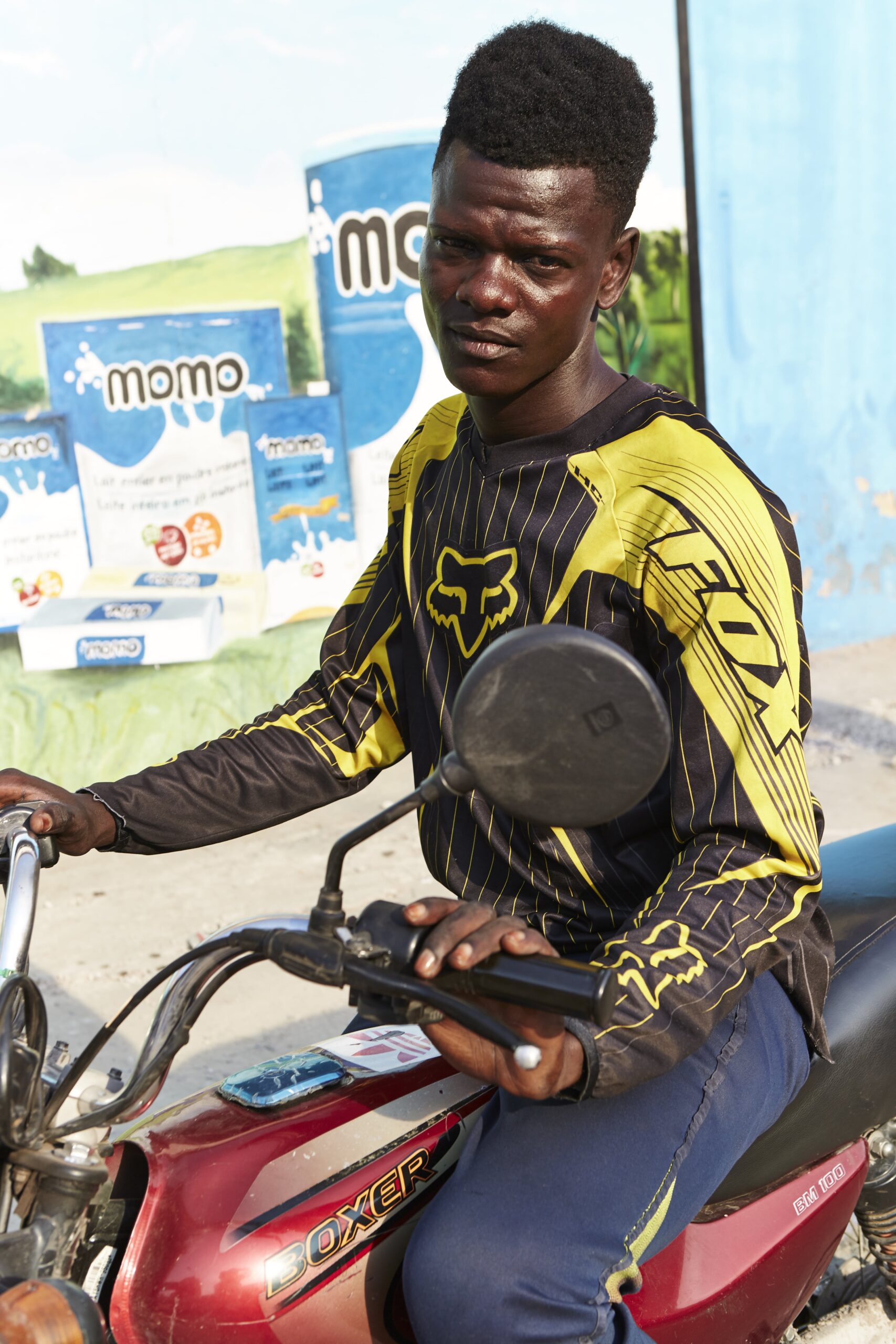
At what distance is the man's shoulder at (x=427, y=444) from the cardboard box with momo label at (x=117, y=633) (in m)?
3.21

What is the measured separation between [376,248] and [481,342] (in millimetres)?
3975

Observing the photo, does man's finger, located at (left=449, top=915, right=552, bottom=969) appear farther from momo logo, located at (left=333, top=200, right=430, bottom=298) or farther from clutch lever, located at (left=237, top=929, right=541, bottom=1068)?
momo logo, located at (left=333, top=200, right=430, bottom=298)

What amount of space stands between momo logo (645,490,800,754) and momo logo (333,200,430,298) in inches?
165

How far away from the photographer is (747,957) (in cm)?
152

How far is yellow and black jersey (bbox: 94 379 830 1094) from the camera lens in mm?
1516

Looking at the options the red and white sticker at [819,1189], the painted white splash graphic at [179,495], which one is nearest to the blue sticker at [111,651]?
the painted white splash graphic at [179,495]

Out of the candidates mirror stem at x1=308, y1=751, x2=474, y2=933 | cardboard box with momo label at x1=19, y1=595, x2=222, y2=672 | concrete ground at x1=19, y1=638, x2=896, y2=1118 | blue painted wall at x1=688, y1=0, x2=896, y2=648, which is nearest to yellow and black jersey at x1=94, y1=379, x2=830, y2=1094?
mirror stem at x1=308, y1=751, x2=474, y2=933

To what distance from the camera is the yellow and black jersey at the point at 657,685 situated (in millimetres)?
1516

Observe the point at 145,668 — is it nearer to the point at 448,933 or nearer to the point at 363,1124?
the point at 363,1124

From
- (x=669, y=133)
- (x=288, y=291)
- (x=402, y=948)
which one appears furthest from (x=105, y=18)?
(x=402, y=948)

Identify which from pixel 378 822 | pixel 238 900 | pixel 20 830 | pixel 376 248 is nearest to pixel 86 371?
pixel 376 248

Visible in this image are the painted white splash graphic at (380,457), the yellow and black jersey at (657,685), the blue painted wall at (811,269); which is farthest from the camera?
the blue painted wall at (811,269)

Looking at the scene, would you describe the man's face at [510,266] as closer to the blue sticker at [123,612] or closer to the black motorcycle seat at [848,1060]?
the black motorcycle seat at [848,1060]

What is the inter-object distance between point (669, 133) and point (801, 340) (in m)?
1.23
